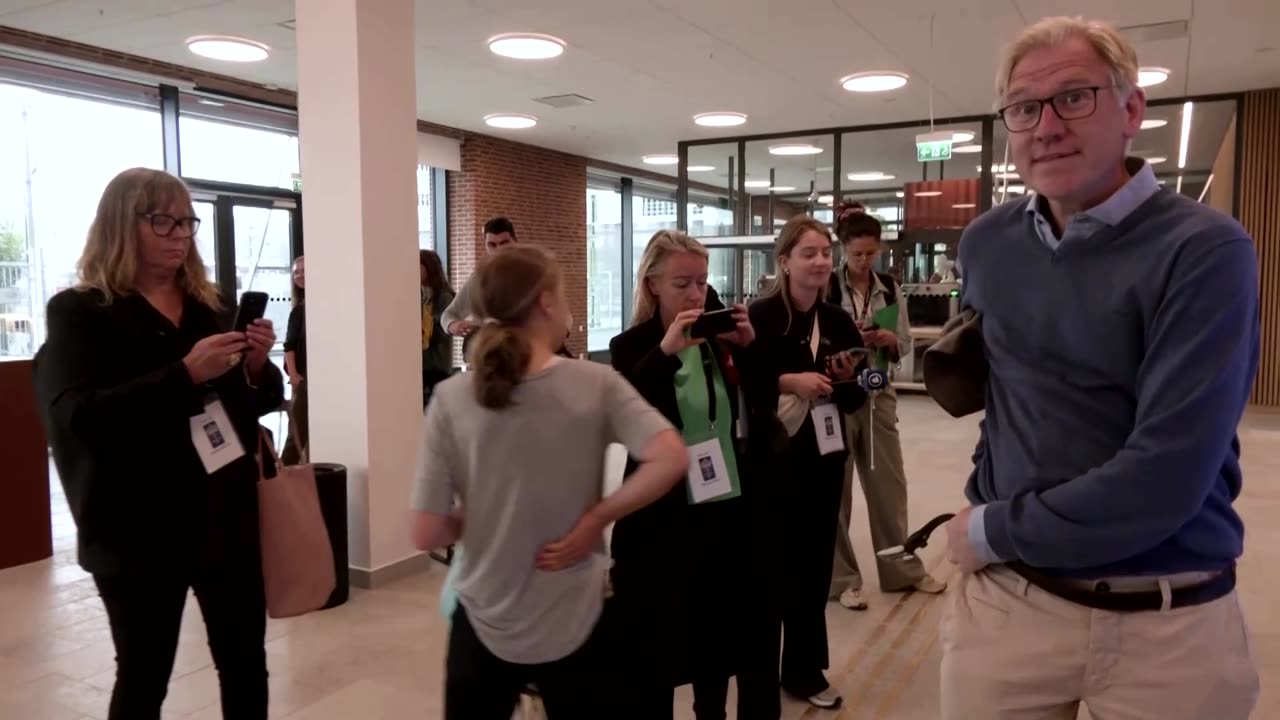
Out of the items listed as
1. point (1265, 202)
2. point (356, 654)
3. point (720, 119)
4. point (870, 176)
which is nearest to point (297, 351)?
point (356, 654)

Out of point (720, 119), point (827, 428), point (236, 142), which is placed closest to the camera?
point (827, 428)

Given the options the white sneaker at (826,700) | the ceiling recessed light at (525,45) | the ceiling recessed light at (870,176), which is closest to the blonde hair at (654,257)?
the white sneaker at (826,700)

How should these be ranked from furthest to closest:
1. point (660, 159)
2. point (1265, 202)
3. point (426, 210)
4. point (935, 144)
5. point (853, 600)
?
point (660, 159) → point (426, 210) → point (1265, 202) → point (935, 144) → point (853, 600)

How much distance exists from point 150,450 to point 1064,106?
1906 millimetres

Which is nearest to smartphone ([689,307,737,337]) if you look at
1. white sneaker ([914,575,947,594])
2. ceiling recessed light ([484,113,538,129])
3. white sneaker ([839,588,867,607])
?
white sneaker ([839,588,867,607])

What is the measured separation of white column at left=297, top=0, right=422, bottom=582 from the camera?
405cm

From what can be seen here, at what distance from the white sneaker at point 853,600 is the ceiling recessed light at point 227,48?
6274 millimetres

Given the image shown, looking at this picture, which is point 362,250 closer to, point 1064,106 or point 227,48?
point 1064,106

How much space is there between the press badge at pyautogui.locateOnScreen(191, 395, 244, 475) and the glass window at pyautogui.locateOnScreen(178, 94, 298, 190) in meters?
7.47

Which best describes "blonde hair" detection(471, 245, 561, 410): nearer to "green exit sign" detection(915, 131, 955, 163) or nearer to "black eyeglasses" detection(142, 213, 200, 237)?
"black eyeglasses" detection(142, 213, 200, 237)

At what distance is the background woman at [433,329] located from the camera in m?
5.03

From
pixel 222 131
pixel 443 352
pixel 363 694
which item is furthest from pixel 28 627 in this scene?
pixel 222 131

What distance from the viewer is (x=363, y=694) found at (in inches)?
122

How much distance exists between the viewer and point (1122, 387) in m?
1.20
